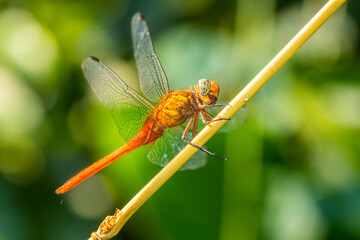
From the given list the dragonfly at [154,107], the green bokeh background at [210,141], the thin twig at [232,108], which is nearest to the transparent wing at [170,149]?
the dragonfly at [154,107]

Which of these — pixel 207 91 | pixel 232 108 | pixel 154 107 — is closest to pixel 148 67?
pixel 154 107

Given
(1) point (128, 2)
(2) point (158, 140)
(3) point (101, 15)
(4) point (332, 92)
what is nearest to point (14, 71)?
(3) point (101, 15)

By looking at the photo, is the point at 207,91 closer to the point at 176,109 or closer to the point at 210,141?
the point at 176,109

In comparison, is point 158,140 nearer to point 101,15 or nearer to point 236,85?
point 236,85

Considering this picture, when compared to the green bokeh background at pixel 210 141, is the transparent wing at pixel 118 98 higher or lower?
higher

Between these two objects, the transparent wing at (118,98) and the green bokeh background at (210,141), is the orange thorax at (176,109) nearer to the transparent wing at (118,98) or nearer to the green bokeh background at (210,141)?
the transparent wing at (118,98)

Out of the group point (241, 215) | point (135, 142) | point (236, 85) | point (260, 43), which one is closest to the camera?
point (135, 142)
